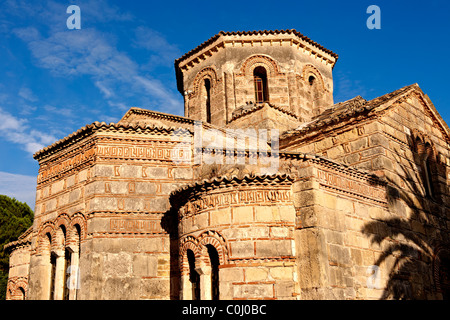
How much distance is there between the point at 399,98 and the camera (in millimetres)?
11531

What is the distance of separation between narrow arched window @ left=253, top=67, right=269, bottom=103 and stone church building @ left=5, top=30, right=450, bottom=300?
160 centimetres

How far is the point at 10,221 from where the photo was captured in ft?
70.1

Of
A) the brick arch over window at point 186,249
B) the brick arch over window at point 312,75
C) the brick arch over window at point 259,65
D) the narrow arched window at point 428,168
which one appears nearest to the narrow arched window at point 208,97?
the brick arch over window at point 259,65

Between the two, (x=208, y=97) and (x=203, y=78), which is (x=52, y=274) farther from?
(x=203, y=78)

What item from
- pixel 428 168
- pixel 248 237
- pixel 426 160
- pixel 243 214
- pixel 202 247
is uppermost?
pixel 426 160

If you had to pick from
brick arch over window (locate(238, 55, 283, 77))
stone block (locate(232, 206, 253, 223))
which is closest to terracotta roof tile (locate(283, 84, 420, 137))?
brick arch over window (locate(238, 55, 283, 77))

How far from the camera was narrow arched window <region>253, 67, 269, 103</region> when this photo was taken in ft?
48.9

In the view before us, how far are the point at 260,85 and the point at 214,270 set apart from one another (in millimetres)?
8329

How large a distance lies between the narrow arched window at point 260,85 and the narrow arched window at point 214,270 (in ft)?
24.8

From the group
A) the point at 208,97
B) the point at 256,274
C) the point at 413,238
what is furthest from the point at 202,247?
the point at 208,97

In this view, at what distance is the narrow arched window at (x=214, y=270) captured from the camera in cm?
814

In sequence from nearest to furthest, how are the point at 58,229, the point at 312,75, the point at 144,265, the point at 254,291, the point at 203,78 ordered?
Answer: the point at 254,291
the point at 144,265
the point at 58,229
the point at 312,75
the point at 203,78

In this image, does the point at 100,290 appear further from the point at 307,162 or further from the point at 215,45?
the point at 215,45
